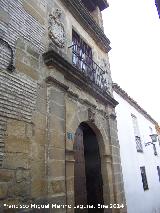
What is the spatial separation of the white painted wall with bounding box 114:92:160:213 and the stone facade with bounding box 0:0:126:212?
2.15 meters

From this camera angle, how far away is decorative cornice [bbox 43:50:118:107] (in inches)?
170

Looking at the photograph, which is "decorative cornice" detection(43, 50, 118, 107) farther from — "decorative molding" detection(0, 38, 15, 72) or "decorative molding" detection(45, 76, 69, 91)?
"decorative molding" detection(0, 38, 15, 72)

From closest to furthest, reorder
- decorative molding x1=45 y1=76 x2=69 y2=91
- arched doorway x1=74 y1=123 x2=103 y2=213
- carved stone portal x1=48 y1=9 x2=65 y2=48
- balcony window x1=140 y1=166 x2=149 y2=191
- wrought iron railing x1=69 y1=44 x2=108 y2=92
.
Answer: decorative molding x1=45 y1=76 x2=69 y2=91, carved stone portal x1=48 y1=9 x2=65 y2=48, arched doorway x1=74 y1=123 x2=103 y2=213, wrought iron railing x1=69 y1=44 x2=108 y2=92, balcony window x1=140 y1=166 x2=149 y2=191

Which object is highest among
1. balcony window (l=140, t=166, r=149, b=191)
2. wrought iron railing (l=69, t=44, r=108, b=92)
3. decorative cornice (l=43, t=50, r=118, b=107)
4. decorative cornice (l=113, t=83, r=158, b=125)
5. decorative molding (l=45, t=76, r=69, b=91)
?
decorative cornice (l=113, t=83, r=158, b=125)

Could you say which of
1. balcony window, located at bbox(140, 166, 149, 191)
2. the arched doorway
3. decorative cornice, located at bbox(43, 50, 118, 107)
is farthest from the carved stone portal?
balcony window, located at bbox(140, 166, 149, 191)

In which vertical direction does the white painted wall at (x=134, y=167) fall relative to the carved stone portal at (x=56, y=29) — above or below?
below

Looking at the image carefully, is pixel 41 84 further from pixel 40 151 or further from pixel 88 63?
pixel 88 63

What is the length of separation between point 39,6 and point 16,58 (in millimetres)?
1639

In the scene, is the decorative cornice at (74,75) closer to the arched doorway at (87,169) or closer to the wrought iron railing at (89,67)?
the wrought iron railing at (89,67)

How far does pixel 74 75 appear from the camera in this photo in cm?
505

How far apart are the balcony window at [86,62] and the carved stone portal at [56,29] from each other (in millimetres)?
664

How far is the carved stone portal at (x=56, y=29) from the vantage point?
4.80 metres

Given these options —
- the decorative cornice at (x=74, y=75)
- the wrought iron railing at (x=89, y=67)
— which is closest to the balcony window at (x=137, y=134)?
the decorative cornice at (x=74, y=75)

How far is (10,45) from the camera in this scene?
351 centimetres
